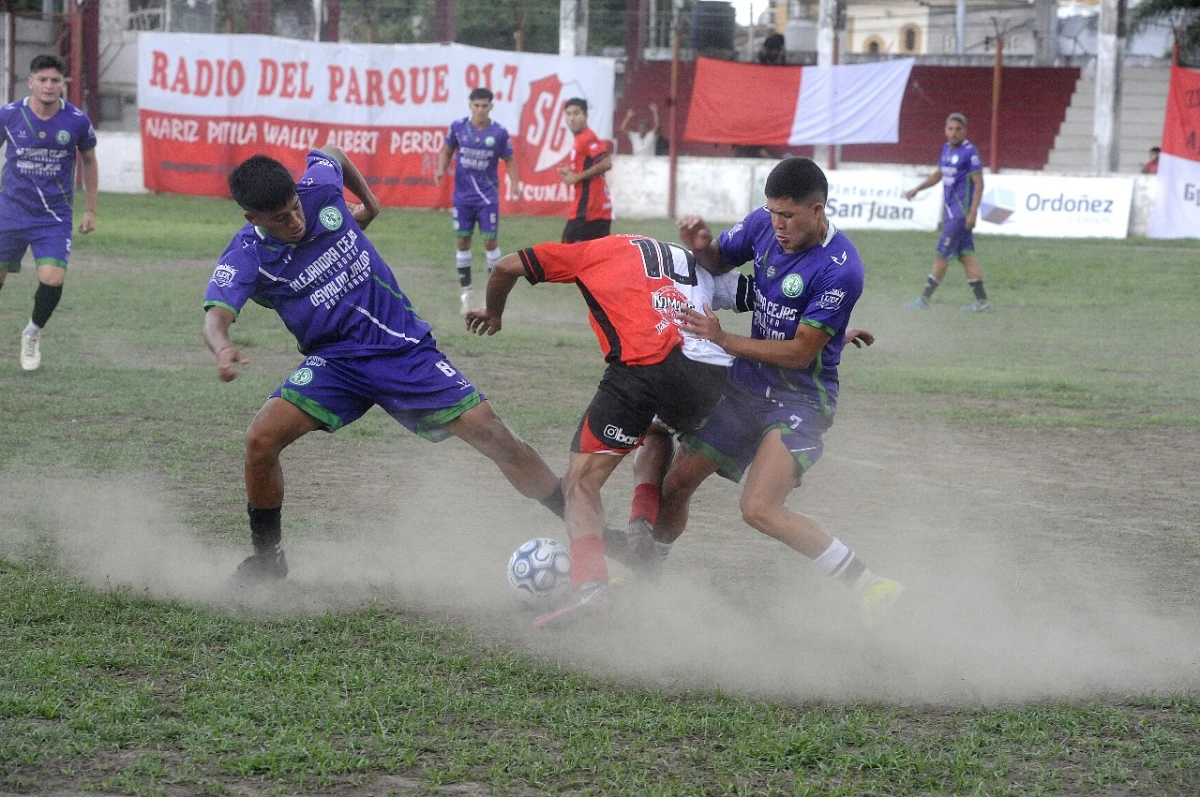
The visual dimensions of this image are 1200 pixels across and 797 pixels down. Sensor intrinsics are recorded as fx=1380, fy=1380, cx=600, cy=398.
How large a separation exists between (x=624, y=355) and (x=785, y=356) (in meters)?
0.57

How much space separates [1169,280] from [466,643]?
13789 millimetres

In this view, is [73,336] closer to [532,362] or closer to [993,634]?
[532,362]

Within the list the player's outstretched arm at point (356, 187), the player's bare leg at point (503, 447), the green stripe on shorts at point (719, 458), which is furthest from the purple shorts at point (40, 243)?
the green stripe on shorts at point (719, 458)

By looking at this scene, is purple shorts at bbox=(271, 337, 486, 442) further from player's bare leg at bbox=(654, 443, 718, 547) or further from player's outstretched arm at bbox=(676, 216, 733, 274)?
player's outstretched arm at bbox=(676, 216, 733, 274)

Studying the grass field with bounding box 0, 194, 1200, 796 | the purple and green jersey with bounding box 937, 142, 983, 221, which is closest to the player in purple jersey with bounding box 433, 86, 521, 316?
the grass field with bounding box 0, 194, 1200, 796

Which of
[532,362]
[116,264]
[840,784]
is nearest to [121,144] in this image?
[116,264]

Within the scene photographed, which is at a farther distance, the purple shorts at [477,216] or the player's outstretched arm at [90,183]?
the purple shorts at [477,216]

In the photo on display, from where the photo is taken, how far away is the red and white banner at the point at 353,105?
2516 cm

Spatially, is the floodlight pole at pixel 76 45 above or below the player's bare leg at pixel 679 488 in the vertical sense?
above

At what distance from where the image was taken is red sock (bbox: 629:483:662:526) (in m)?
5.39

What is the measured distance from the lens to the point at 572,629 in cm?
481

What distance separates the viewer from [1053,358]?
11.3 metres

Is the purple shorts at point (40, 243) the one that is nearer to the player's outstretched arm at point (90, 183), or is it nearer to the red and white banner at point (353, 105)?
the player's outstretched arm at point (90, 183)

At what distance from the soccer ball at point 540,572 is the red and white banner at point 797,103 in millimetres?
20317
